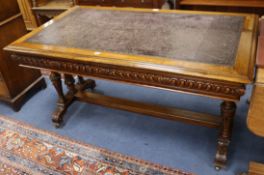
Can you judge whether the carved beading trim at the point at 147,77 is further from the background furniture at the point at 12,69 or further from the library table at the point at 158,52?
the background furniture at the point at 12,69

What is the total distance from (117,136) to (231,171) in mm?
834

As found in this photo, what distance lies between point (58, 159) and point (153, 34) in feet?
3.57

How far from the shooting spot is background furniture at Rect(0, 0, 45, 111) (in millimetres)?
2250

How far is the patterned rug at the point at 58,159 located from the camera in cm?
180

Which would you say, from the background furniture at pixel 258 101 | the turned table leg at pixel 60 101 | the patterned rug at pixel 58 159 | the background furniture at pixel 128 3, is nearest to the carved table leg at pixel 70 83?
the turned table leg at pixel 60 101

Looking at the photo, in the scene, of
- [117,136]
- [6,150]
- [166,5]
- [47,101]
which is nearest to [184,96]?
[117,136]

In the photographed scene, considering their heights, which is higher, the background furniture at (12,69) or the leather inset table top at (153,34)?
the leather inset table top at (153,34)

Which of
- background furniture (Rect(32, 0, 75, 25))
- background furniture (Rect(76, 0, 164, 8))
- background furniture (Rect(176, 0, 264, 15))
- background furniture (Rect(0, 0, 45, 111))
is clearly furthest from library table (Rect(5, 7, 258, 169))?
background furniture (Rect(32, 0, 75, 25))

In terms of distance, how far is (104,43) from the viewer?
1.68 metres

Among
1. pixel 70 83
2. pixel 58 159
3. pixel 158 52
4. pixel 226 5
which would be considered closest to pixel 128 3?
pixel 226 5

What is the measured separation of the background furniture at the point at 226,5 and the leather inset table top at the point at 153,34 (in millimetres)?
885

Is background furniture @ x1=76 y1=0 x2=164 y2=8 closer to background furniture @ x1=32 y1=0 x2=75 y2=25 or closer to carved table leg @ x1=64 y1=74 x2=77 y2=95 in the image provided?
background furniture @ x1=32 y1=0 x2=75 y2=25

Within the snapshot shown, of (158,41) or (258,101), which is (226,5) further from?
(258,101)

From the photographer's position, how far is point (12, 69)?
2.37 meters
